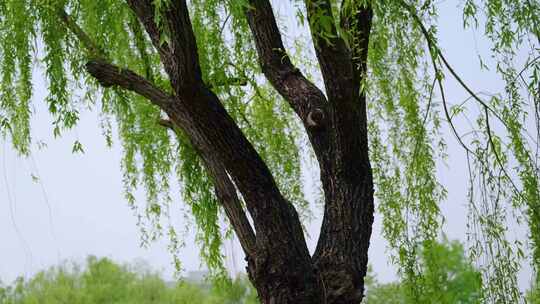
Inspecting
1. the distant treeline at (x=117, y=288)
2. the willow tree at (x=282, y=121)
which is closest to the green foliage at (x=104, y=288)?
the distant treeline at (x=117, y=288)

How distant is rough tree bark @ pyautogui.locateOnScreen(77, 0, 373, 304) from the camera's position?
8.51ft

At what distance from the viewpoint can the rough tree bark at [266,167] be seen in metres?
2.59

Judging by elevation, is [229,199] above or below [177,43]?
below

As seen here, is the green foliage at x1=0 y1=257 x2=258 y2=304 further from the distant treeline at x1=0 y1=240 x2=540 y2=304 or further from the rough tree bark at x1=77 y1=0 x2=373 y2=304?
the rough tree bark at x1=77 y1=0 x2=373 y2=304

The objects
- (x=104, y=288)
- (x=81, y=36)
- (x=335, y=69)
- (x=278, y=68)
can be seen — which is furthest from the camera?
(x=104, y=288)

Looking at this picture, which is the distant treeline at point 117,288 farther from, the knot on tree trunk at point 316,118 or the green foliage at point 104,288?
the knot on tree trunk at point 316,118

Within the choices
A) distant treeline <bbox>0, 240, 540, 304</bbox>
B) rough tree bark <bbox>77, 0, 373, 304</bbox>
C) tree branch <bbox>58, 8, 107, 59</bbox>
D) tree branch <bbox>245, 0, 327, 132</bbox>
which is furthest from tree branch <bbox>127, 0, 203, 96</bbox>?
distant treeline <bbox>0, 240, 540, 304</bbox>

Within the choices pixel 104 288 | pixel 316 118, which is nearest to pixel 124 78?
A: pixel 316 118

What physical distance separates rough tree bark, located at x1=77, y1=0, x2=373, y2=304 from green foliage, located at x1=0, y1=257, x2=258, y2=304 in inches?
200

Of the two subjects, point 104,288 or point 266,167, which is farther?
point 104,288

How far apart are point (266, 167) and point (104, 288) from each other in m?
5.71

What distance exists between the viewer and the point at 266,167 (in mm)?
2666

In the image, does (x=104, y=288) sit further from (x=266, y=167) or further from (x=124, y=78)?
(x=266, y=167)

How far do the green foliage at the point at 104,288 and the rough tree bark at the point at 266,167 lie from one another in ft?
16.7
